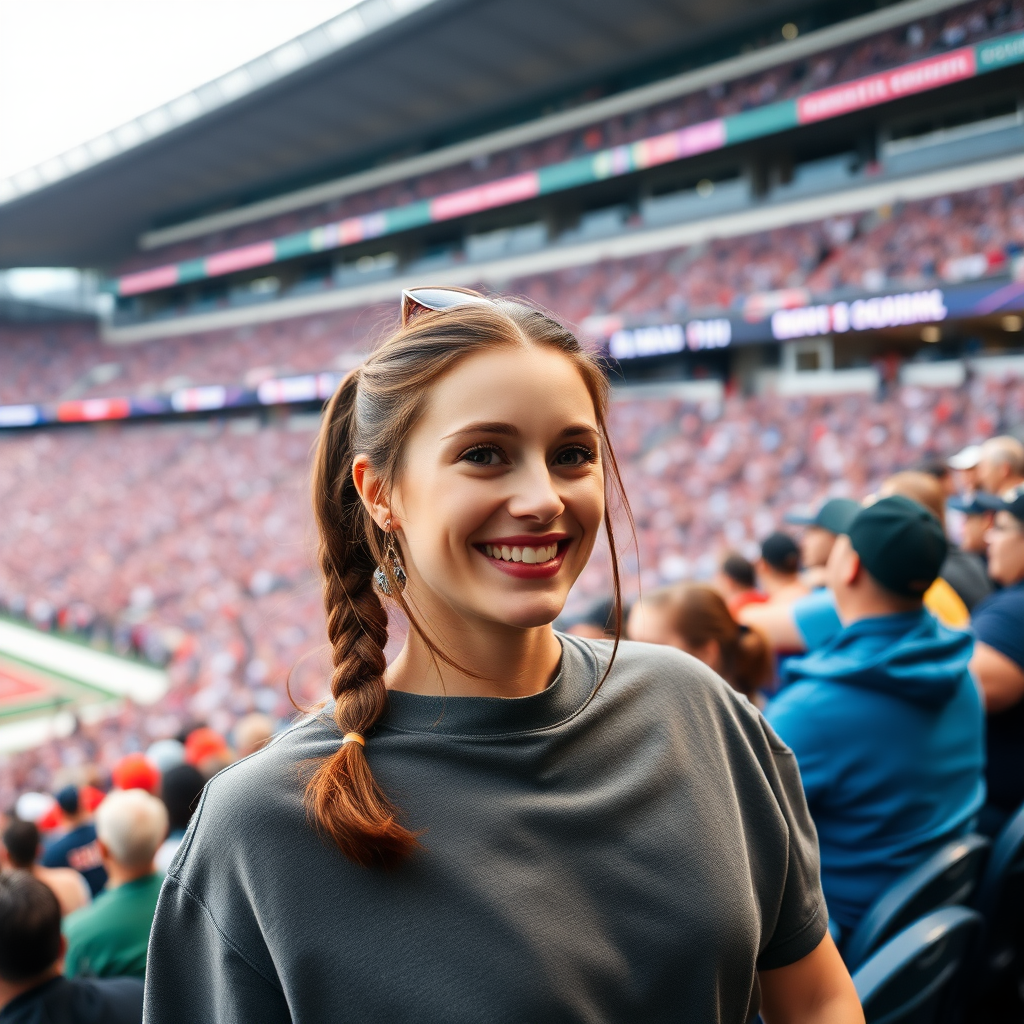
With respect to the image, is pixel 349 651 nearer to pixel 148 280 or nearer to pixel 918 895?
pixel 918 895

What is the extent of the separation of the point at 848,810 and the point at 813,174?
1781 cm

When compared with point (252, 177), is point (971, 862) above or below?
below

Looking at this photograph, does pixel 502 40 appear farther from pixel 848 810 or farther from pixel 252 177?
pixel 848 810

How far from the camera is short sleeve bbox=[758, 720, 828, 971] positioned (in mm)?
1201

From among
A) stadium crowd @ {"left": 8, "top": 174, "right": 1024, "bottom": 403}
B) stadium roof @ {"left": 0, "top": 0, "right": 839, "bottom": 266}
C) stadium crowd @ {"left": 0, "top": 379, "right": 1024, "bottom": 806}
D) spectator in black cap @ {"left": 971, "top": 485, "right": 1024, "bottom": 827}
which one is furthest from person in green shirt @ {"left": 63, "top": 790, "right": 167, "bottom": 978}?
stadium roof @ {"left": 0, "top": 0, "right": 839, "bottom": 266}

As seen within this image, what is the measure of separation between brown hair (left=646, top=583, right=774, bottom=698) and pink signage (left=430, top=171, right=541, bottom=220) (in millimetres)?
19158

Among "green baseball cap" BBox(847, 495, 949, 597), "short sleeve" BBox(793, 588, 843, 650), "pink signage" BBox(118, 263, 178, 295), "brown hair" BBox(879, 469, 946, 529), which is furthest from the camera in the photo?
"pink signage" BBox(118, 263, 178, 295)

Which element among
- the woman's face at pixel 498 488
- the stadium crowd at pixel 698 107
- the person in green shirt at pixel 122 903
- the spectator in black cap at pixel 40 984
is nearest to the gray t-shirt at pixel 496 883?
the woman's face at pixel 498 488

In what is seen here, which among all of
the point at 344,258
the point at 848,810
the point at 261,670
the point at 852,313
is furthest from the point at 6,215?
the point at 848,810

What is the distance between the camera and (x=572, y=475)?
109 centimetres

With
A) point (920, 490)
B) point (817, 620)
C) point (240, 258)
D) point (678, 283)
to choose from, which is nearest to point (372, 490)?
point (817, 620)

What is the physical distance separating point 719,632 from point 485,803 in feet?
5.93

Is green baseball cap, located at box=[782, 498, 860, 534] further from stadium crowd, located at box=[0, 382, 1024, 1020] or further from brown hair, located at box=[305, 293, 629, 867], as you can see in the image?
brown hair, located at box=[305, 293, 629, 867]

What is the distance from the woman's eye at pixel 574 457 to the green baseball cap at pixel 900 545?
1.40m
